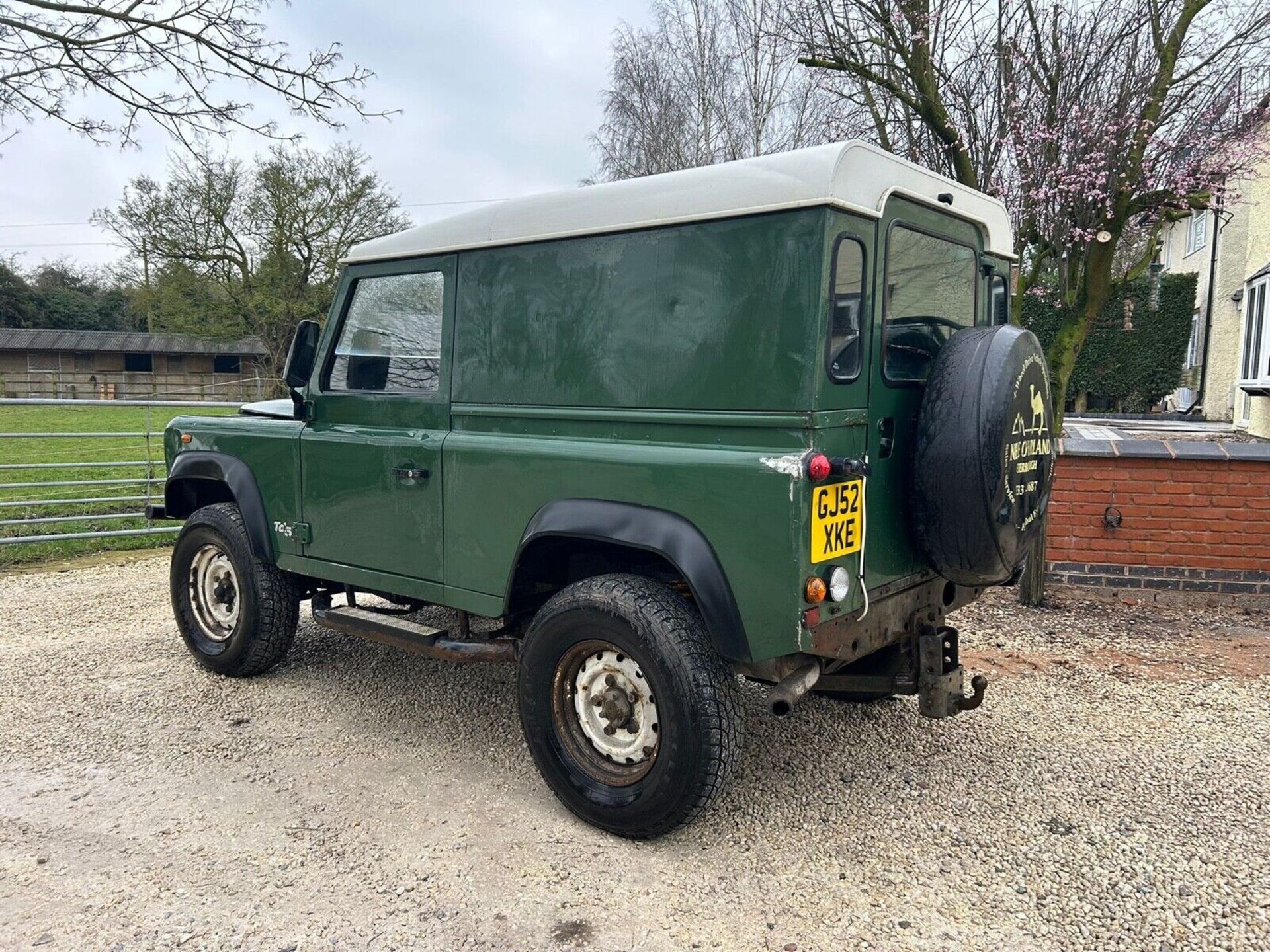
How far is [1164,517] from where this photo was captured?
5652 mm

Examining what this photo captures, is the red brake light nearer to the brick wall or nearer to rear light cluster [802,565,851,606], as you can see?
rear light cluster [802,565,851,606]

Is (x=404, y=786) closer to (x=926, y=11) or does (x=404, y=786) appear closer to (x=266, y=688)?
(x=266, y=688)

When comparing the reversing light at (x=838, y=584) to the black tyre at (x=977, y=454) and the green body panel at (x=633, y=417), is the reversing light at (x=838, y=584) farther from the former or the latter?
the black tyre at (x=977, y=454)

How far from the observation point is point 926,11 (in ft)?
26.6

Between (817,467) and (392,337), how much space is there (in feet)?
7.28

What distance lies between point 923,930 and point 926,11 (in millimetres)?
8223

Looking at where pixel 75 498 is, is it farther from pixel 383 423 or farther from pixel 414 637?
pixel 414 637

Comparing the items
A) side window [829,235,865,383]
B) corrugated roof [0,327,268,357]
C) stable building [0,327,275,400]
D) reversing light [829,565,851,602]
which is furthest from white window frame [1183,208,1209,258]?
corrugated roof [0,327,268,357]

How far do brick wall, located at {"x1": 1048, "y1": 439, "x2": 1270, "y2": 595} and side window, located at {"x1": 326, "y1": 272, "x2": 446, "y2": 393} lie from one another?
167 inches

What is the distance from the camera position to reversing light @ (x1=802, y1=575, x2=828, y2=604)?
8.69ft

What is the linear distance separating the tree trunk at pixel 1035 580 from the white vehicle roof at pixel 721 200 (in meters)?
2.56

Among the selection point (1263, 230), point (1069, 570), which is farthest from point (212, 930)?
point (1263, 230)

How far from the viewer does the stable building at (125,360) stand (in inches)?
1575

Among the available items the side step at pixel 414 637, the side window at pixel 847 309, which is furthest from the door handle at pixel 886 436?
the side step at pixel 414 637
